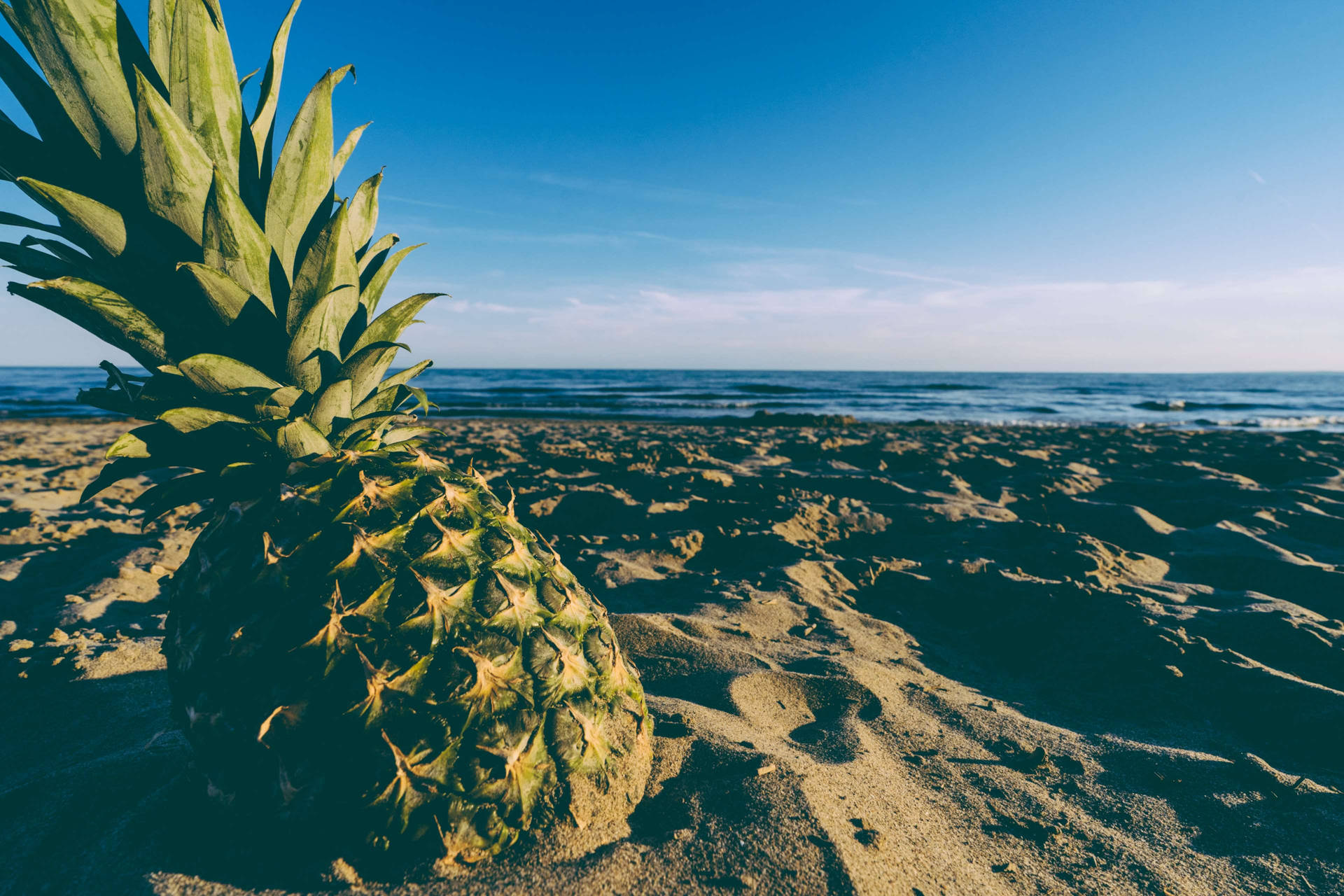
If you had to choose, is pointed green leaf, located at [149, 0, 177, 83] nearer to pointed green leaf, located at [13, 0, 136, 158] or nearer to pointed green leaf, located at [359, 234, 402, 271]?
pointed green leaf, located at [13, 0, 136, 158]

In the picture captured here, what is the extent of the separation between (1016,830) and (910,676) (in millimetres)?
1001

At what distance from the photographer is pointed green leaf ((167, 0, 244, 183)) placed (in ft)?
4.61

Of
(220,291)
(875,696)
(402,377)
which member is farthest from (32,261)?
(875,696)

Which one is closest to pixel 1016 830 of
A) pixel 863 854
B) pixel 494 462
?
pixel 863 854

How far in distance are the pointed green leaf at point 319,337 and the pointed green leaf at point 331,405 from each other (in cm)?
6

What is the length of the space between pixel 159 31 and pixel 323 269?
71 cm

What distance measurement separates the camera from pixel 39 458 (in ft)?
25.0

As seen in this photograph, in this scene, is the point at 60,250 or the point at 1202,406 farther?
the point at 1202,406

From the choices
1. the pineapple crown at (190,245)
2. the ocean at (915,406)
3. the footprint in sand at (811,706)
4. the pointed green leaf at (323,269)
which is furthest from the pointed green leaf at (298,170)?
the ocean at (915,406)

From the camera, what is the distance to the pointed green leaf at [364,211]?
1729mm

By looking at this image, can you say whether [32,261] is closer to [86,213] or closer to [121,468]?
[86,213]

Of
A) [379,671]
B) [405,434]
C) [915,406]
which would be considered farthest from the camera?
[915,406]

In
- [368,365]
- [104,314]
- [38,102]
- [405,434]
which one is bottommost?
[405,434]

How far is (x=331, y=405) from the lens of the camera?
156 cm
